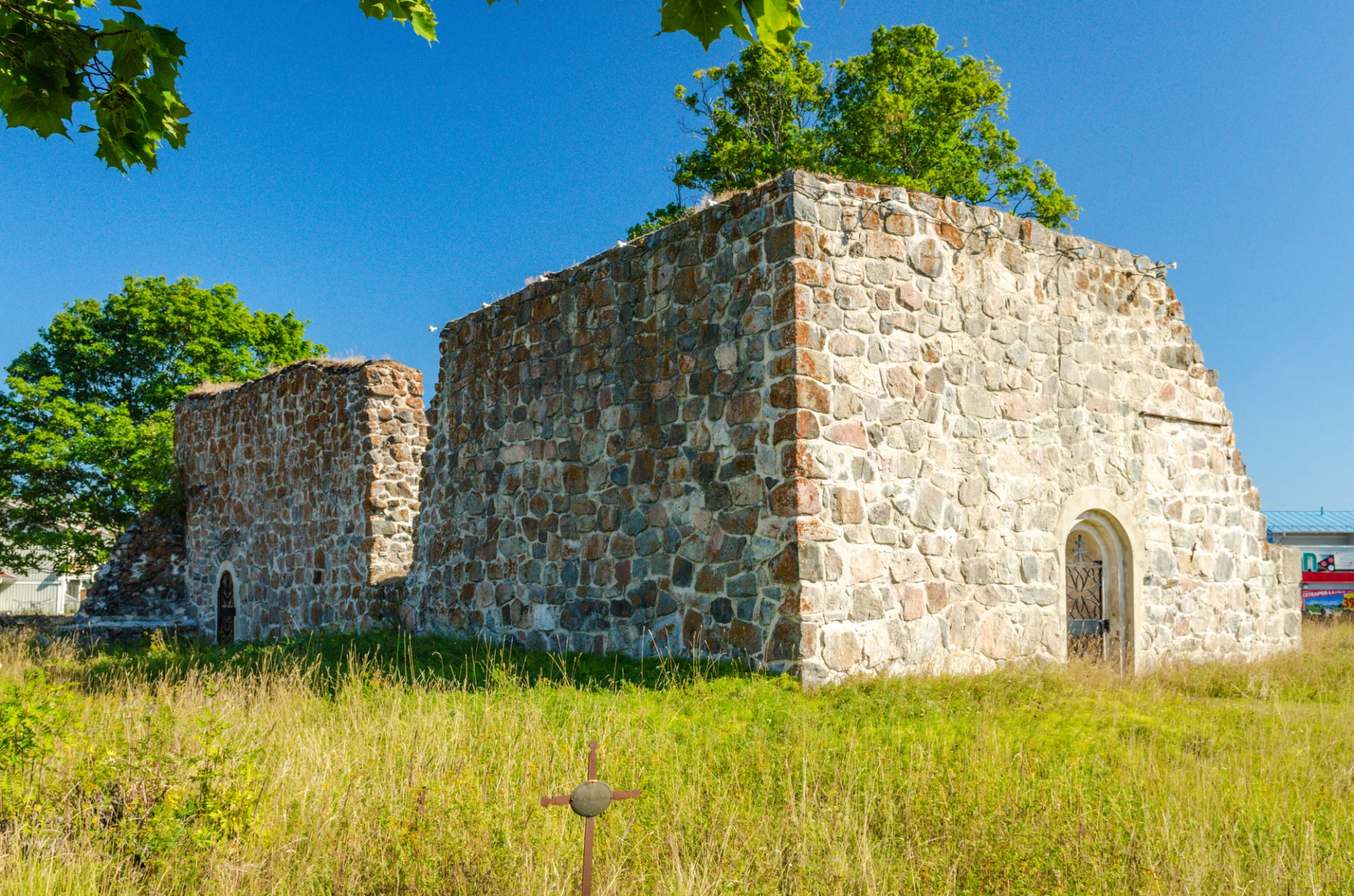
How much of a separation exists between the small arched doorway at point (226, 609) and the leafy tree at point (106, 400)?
15.6 feet

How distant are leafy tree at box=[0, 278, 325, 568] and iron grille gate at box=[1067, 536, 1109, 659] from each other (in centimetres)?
1921

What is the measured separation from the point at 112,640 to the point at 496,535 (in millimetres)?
10426

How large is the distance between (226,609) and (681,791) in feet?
52.2

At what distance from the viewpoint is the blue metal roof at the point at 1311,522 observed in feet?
111

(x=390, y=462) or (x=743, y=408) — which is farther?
(x=390, y=462)

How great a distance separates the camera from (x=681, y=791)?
5727 mm

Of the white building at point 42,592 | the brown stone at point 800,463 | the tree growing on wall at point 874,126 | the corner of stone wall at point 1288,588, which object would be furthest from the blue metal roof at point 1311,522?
the white building at point 42,592

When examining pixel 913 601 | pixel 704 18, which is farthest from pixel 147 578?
pixel 704 18

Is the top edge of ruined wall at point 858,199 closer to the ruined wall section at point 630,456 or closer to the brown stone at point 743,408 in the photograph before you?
the ruined wall section at point 630,456

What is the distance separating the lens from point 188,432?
21.5 m

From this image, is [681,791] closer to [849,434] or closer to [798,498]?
[798,498]

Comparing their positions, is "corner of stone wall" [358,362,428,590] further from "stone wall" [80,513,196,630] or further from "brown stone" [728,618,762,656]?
"brown stone" [728,618,762,656]

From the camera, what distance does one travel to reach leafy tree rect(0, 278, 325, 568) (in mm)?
25562

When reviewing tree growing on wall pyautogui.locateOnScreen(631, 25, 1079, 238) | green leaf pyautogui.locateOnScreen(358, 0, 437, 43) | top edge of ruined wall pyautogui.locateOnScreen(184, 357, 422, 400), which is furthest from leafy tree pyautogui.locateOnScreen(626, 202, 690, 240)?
green leaf pyautogui.locateOnScreen(358, 0, 437, 43)
